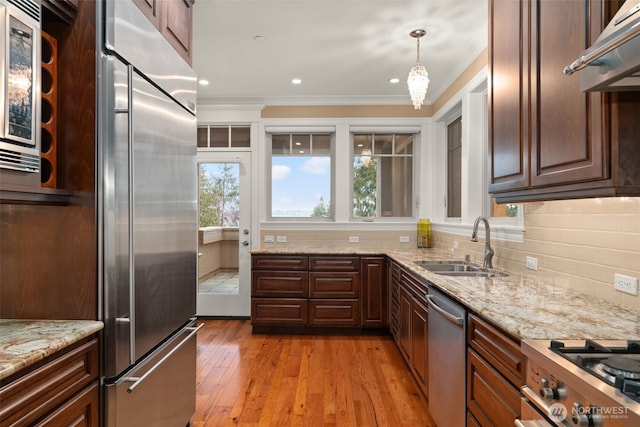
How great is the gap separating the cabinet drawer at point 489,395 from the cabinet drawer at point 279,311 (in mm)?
2381

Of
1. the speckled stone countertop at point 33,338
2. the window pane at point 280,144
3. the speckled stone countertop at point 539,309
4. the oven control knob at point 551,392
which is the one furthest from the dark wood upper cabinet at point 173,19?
the window pane at point 280,144

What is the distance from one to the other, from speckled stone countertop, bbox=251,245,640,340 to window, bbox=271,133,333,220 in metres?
2.48

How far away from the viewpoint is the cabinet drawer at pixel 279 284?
3830 mm

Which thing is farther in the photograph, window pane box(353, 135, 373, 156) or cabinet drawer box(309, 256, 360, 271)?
window pane box(353, 135, 373, 156)

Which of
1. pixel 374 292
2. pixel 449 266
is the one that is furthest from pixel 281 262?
pixel 449 266

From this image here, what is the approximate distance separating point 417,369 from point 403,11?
8.41 ft

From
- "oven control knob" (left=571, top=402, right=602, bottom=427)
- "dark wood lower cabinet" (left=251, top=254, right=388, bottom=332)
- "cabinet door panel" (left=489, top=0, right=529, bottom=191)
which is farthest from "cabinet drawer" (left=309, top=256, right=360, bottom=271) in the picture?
"oven control knob" (left=571, top=402, right=602, bottom=427)

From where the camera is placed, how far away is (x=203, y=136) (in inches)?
176

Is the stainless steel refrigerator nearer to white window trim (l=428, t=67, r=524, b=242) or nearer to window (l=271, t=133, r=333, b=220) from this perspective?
white window trim (l=428, t=67, r=524, b=242)

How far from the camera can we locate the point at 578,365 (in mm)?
936

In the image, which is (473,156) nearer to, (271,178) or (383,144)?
(383,144)

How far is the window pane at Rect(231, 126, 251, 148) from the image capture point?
177 inches

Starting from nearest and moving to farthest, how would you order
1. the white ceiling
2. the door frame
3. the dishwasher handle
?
the dishwasher handle, the white ceiling, the door frame

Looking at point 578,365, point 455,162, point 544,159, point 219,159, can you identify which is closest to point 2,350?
point 578,365
